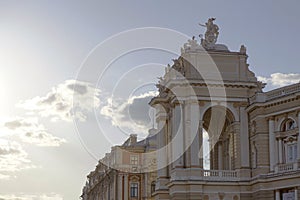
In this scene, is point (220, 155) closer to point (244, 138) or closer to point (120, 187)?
point (244, 138)

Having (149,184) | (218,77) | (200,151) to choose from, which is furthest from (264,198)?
(149,184)

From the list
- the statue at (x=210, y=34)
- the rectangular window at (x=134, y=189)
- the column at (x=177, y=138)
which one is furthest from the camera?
the rectangular window at (x=134, y=189)

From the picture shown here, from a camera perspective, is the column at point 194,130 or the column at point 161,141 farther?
the column at point 161,141

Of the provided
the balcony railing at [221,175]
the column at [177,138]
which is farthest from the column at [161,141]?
the balcony railing at [221,175]

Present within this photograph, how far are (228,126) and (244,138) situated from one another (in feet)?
10.4

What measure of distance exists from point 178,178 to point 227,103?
7.73 metres

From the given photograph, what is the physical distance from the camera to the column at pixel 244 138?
5478 cm

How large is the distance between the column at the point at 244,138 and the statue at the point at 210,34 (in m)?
6.50

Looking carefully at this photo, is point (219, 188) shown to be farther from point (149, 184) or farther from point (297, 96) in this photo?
point (149, 184)

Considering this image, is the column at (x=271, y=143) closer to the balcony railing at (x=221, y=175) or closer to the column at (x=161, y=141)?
the balcony railing at (x=221, y=175)

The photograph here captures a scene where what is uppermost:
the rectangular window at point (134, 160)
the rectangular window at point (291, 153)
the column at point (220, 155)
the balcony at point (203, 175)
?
the rectangular window at point (134, 160)

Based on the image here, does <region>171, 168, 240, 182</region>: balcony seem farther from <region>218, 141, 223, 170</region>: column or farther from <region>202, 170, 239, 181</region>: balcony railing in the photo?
<region>218, 141, 223, 170</region>: column

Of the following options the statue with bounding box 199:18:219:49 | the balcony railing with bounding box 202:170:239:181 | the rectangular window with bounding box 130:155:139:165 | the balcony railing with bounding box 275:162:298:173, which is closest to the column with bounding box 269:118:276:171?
the balcony railing with bounding box 275:162:298:173

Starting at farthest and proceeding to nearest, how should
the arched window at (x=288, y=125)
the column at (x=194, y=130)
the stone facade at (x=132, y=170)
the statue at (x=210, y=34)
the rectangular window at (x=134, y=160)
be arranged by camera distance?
1. the rectangular window at (x=134, y=160)
2. the stone facade at (x=132, y=170)
3. the statue at (x=210, y=34)
4. the column at (x=194, y=130)
5. the arched window at (x=288, y=125)
